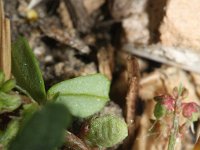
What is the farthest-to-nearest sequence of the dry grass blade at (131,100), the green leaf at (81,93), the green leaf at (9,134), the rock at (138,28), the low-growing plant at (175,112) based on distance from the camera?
the rock at (138,28), the dry grass blade at (131,100), the low-growing plant at (175,112), the green leaf at (81,93), the green leaf at (9,134)

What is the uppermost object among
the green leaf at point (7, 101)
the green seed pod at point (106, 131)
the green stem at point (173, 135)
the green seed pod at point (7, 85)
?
the green seed pod at point (7, 85)

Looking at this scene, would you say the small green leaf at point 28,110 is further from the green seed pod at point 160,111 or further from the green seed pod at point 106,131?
the green seed pod at point 160,111

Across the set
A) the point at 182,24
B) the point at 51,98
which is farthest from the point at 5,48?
the point at 182,24

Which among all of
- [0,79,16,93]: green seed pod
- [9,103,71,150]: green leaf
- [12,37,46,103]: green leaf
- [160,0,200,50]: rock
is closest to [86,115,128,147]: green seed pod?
[12,37,46,103]: green leaf

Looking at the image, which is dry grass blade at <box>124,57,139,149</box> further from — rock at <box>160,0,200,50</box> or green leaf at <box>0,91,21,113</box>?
green leaf at <box>0,91,21,113</box>

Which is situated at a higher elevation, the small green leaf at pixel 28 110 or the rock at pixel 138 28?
the small green leaf at pixel 28 110

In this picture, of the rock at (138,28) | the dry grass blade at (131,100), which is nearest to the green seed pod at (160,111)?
the dry grass blade at (131,100)

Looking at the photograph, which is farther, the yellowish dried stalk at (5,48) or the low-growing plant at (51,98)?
the yellowish dried stalk at (5,48)

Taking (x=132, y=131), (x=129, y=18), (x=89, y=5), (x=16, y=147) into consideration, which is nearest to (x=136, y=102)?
(x=132, y=131)
